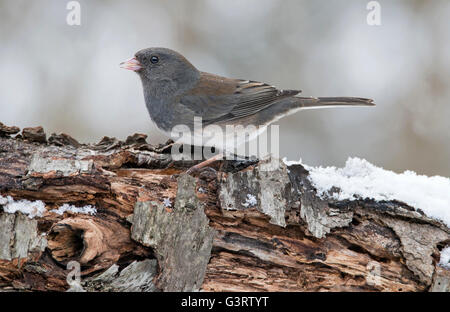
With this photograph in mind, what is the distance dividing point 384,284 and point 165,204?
Answer: 1.07m

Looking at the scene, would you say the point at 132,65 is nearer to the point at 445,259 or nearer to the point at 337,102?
the point at 337,102

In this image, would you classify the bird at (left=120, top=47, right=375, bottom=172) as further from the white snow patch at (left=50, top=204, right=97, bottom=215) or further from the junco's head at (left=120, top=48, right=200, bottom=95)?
the white snow patch at (left=50, top=204, right=97, bottom=215)

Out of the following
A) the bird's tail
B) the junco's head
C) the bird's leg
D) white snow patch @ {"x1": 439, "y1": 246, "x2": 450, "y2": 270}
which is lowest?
white snow patch @ {"x1": 439, "y1": 246, "x2": 450, "y2": 270}

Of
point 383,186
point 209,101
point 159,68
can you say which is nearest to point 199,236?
point 383,186

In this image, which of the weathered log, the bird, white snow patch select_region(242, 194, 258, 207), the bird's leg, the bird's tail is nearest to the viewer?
the weathered log

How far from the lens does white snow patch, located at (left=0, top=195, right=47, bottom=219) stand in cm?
193

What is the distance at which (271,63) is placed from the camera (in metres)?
4.50

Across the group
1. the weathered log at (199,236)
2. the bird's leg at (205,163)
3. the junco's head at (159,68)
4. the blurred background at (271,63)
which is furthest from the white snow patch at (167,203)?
the blurred background at (271,63)

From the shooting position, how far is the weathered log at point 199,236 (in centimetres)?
190

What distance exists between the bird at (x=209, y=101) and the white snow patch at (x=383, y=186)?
2.00 ft

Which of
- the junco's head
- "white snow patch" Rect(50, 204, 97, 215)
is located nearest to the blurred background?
the junco's head

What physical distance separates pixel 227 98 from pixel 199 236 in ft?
3.81

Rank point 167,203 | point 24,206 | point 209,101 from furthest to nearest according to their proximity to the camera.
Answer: point 209,101 < point 167,203 < point 24,206

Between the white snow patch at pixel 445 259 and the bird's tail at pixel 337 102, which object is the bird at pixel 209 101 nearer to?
the bird's tail at pixel 337 102
